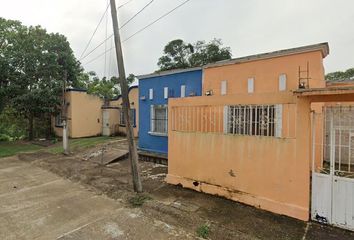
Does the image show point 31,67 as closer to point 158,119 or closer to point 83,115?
point 83,115

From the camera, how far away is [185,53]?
29656 millimetres

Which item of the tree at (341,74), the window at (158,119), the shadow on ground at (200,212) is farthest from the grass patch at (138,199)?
the tree at (341,74)

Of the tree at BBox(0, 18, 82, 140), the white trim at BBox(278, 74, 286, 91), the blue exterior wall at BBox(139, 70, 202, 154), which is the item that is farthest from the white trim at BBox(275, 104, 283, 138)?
the tree at BBox(0, 18, 82, 140)

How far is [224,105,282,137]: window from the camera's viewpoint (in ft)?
18.4

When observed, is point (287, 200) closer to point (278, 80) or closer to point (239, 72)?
point (278, 80)

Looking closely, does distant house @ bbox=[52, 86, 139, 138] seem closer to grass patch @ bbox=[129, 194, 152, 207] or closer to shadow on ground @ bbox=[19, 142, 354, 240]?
shadow on ground @ bbox=[19, 142, 354, 240]

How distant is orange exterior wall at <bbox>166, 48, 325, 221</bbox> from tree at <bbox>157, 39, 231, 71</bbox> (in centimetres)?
2031

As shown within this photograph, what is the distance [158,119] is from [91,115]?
988cm

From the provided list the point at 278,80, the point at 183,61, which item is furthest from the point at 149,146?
the point at 183,61

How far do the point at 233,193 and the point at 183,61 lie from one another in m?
25.1

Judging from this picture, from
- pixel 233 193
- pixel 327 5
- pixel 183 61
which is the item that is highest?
pixel 183 61

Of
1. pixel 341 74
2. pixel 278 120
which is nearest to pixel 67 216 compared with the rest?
pixel 278 120

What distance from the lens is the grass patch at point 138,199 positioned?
5.93 meters

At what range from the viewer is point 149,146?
11.1 metres
